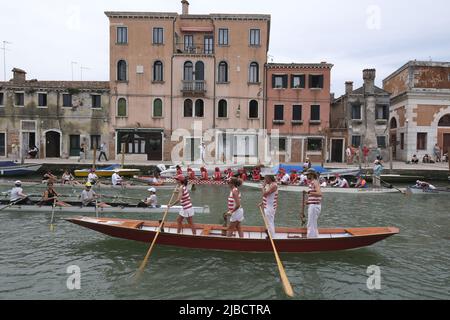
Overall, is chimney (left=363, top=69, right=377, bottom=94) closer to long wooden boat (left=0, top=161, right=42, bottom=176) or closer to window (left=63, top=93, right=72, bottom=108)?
window (left=63, top=93, right=72, bottom=108)

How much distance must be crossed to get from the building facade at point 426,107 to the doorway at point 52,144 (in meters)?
30.0

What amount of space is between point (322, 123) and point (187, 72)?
1216 cm

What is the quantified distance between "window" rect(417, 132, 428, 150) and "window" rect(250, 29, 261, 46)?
52.4 feet

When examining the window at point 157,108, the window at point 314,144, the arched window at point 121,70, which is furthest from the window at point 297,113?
the arched window at point 121,70

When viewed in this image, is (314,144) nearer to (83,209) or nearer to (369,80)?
(369,80)

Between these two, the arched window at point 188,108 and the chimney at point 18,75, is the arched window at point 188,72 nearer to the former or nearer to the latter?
the arched window at point 188,108

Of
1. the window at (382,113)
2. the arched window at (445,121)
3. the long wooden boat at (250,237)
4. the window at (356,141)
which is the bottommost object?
the long wooden boat at (250,237)

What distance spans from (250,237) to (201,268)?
1675 millimetres

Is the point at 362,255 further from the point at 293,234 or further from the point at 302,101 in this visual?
the point at 302,101

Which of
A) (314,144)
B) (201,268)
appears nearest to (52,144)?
(314,144)

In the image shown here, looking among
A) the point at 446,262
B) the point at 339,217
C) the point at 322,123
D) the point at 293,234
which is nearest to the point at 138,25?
the point at 322,123

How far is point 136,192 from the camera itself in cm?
2070

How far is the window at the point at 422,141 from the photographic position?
1348 inches

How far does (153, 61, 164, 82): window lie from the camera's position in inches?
1296
